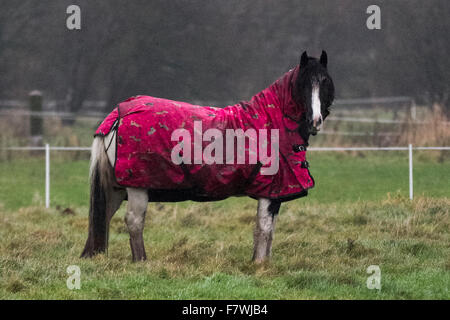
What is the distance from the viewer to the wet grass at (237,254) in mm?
4992

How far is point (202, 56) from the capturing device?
2339 cm

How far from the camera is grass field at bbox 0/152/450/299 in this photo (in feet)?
16.4

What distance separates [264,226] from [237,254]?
81 centimetres

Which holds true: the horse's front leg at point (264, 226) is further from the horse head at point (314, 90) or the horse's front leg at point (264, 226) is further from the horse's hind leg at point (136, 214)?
the horse's hind leg at point (136, 214)

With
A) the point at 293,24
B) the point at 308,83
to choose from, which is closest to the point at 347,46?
the point at 293,24

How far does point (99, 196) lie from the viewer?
603cm

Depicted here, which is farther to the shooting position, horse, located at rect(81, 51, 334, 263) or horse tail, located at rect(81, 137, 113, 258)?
horse tail, located at rect(81, 137, 113, 258)

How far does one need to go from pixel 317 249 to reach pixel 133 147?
2.30 metres

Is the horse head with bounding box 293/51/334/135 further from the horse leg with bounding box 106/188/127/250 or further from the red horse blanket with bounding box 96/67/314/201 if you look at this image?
the horse leg with bounding box 106/188/127/250

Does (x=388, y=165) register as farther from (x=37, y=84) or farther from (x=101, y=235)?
Result: (x=37, y=84)

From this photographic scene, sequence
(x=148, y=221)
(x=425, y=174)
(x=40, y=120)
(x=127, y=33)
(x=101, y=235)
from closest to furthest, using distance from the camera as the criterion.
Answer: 1. (x=101, y=235)
2. (x=148, y=221)
3. (x=425, y=174)
4. (x=40, y=120)
5. (x=127, y=33)

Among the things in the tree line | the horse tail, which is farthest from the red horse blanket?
the tree line

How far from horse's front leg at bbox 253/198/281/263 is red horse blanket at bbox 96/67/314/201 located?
10 centimetres

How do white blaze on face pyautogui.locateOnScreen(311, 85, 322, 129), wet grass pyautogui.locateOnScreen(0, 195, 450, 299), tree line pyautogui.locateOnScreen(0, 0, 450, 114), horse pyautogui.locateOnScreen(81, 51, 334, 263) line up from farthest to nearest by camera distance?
tree line pyautogui.locateOnScreen(0, 0, 450, 114) < horse pyautogui.locateOnScreen(81, 51, 334, 263) < white blaze on face pyautogui.locateOnScreen(311, 85, 322, 129) < wet grass pyautogui.locateOnScreen(0, 195, 450, 299)
